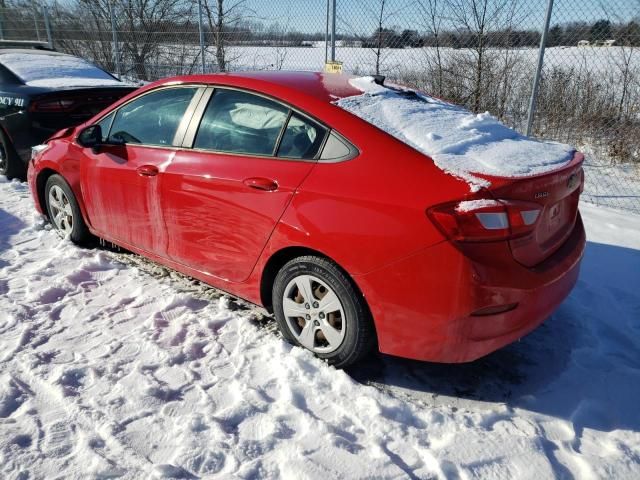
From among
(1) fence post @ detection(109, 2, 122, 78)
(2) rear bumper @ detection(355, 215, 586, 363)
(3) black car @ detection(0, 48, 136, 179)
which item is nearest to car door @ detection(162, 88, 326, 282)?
(2) rear bumper @ detection(355, 215, 586, 363)

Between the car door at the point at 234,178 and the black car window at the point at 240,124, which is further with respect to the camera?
the black car window at the point at 240,124

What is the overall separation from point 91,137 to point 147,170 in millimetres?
827

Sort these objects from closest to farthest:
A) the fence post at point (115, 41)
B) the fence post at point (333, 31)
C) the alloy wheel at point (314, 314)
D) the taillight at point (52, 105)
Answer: the alloy wheel at point (314, 314)
the taillight at point (52, 105)
the fence post at point (333, 31)
the fence post at point (115, 41)

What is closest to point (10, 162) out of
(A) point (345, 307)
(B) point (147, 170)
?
Answer: (B) point (147, 170)

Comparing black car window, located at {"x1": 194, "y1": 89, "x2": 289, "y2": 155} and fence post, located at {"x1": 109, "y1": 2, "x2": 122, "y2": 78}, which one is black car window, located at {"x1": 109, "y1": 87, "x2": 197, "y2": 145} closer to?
black car window, located at {"x1": 194, "y1": 89, "x2": 289, "y2": 155}

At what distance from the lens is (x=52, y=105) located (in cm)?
593

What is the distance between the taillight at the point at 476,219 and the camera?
90.4 inches

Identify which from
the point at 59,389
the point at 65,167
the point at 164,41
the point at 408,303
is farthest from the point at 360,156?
the point at 164,41

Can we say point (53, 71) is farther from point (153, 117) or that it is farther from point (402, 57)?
point (402, 57)

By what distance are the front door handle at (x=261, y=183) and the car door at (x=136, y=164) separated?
2.52 ft

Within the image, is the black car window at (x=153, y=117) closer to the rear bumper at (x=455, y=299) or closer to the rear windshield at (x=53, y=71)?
the rear bumper at (x=455, y=299)

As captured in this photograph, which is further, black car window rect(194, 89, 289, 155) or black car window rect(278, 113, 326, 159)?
black car window rect(194, 89, 289, 155)

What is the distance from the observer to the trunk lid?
2.38 meters

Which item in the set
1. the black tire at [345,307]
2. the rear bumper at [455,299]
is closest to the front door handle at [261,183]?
the black tire at [345,307]
